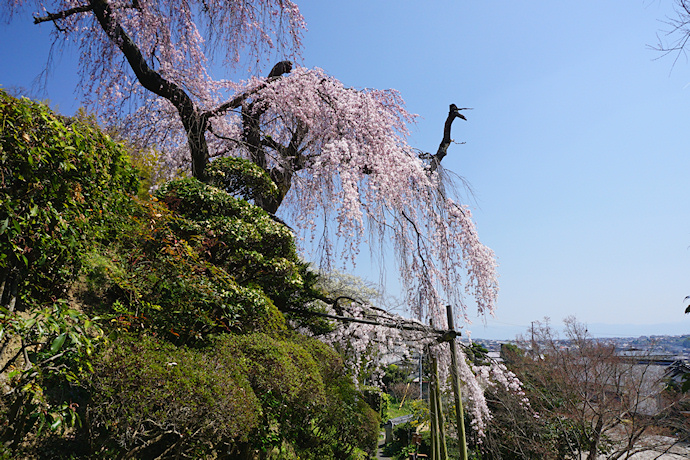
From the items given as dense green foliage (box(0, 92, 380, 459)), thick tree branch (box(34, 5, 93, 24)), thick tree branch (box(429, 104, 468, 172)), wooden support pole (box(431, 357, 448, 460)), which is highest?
thick tree branch (box(34, 5, 93, 24))

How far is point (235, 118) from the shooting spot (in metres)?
7.19

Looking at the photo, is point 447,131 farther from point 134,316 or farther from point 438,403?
point 134,316

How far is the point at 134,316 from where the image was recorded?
10.9 ft

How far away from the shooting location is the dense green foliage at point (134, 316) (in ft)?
7.15

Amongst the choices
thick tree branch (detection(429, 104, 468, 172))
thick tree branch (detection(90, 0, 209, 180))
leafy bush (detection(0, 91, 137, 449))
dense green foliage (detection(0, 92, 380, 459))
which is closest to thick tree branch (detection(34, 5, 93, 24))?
thick tree branch (detection(90, 0, 209, 180))

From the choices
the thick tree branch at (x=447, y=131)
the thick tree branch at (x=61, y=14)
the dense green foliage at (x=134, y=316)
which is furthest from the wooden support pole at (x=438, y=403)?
the thick tree branch at (x=61, y=14)

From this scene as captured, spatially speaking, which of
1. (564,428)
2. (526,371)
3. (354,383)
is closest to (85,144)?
(354,383)

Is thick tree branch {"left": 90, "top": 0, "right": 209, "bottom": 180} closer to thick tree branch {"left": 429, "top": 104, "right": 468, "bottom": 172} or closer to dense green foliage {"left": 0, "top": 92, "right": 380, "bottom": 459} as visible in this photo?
dense green foliage {"left": 0, "top": 92, "right": 380, "bottom": 459}

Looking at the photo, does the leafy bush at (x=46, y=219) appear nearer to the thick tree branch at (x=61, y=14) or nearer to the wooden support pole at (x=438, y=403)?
the thick tree branch at (x=61, y=14)

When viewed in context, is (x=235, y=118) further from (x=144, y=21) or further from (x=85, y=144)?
(x=85, y=144)

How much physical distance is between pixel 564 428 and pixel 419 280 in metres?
5.67

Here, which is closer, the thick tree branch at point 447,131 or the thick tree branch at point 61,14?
the thick tree branch at point 61,14

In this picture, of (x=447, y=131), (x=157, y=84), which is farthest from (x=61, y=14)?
(x=447, y=131)

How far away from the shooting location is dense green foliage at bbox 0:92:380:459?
2180mm
